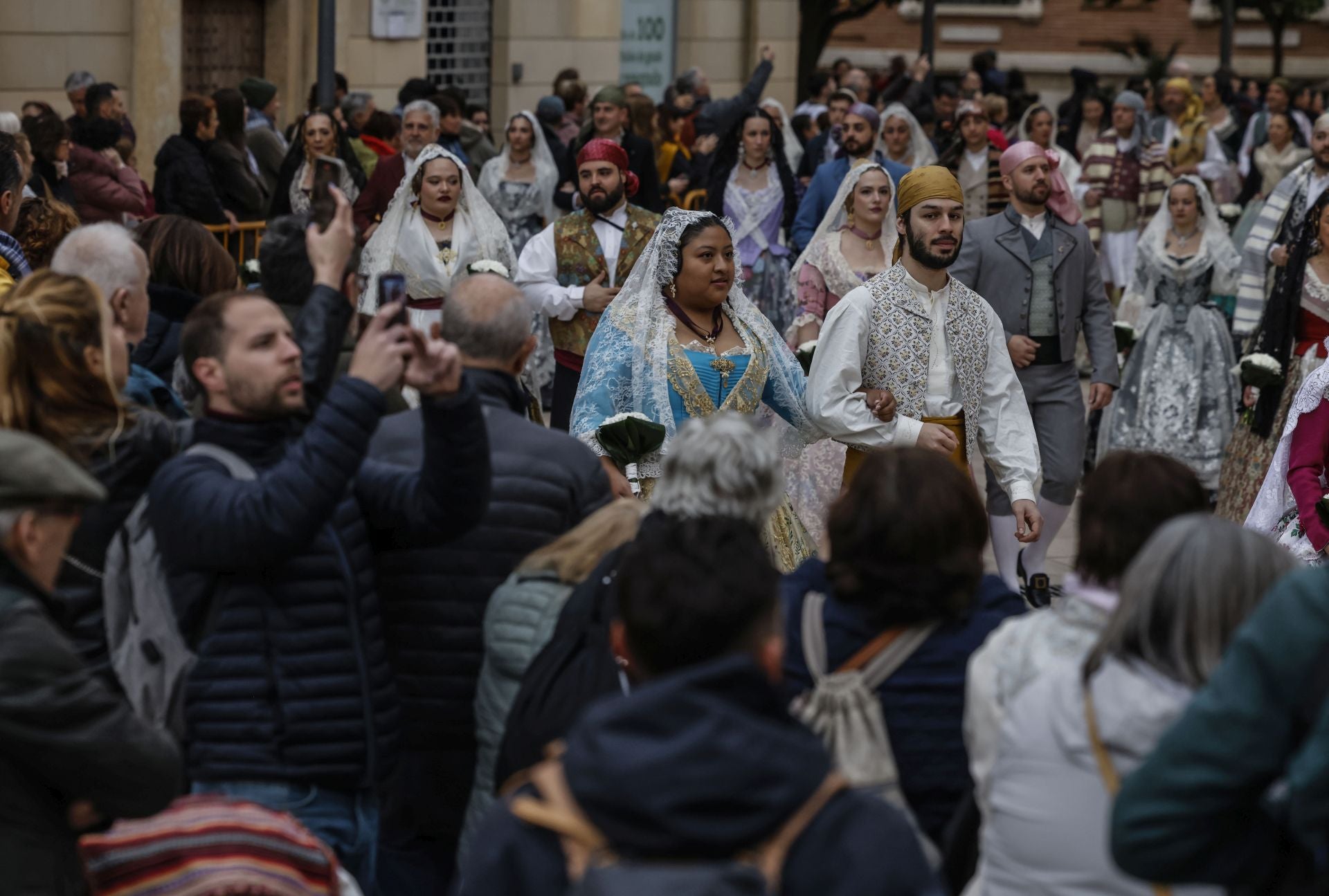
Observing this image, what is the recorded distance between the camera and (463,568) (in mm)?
4559

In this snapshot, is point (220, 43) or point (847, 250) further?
point (220, 43)

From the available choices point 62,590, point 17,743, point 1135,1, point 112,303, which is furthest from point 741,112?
point 1135,1

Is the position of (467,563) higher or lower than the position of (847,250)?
lower

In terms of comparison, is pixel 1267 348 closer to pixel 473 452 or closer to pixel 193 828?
pixel 473 452

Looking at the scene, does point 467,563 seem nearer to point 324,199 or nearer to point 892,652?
point 324,199

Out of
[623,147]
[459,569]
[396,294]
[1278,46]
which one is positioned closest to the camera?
[396,294]

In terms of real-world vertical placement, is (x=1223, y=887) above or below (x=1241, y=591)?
below

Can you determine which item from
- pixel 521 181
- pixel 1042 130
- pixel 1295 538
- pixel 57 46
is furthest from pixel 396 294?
pixel 57 46

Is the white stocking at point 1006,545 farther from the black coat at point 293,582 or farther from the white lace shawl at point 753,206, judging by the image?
the black coat at point 293,582

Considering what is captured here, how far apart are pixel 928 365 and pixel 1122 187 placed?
36.1 feet

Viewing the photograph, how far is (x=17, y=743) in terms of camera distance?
10.4ft

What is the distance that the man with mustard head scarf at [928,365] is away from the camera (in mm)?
6809

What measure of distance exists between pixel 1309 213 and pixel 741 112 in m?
5.84

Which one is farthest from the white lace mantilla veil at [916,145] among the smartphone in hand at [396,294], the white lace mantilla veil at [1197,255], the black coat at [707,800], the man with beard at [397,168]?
the black coat at [707,800]
